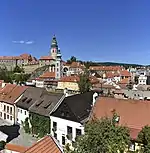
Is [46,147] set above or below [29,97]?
below

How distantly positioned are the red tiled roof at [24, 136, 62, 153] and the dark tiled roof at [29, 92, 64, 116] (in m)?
13.9

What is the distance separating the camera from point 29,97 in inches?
1740

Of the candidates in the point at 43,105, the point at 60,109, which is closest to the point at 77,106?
the point at 60,109

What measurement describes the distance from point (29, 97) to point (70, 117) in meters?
14.4

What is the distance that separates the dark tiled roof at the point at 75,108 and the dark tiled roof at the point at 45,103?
7.66 feet

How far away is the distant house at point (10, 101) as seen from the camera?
45.5 metres

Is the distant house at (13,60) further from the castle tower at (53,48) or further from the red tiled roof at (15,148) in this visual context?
the red tiled roof at (15,148)

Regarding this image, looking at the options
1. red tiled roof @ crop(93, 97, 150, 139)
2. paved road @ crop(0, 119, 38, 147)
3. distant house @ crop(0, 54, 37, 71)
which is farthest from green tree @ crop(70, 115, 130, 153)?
distant house @ crop(0, 54, 37, 71)

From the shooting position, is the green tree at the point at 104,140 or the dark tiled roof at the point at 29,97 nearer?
the green tree at the point at 104,140

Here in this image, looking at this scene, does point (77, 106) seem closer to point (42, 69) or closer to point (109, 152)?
point (109, 152)

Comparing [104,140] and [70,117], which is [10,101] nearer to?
[70,117]

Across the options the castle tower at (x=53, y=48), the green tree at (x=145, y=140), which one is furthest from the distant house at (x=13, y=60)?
the green tree at (x=145, y=140)

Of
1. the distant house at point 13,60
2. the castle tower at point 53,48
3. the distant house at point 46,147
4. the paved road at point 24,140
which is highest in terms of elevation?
the castle tower at point 53,48

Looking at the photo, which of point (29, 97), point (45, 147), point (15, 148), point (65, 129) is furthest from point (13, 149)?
point (29, 97)
